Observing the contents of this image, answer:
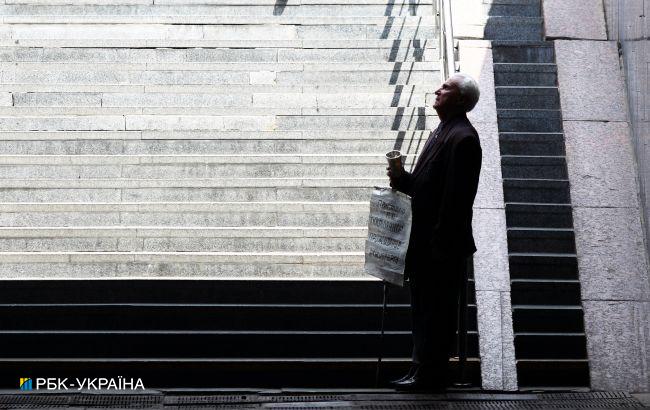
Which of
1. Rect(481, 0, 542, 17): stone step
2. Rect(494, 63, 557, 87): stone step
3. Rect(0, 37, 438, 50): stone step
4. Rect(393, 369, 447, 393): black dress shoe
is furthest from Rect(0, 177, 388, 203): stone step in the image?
Rect(481, 0, 542, 17): stone step

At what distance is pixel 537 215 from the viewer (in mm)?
8172

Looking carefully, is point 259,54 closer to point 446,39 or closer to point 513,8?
point 446,39

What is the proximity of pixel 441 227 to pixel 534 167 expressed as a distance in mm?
3521

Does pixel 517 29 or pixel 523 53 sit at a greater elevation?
pixel 517 29

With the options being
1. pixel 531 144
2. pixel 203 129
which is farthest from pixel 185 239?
pixel 531 144

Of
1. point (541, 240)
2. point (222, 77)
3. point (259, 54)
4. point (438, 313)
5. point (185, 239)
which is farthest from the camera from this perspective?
point (259, 54)

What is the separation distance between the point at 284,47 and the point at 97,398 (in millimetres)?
5909

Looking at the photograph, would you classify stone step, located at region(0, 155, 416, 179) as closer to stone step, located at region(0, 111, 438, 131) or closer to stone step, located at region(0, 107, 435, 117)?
stone step, located at region(0, 111, 438, 131)

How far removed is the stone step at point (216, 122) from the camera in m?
9.29

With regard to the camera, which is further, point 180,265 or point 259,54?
point 259,54

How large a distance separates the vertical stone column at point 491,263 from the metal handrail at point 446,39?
16.0 inches

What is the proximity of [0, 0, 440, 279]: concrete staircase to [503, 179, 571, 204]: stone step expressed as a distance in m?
0.99

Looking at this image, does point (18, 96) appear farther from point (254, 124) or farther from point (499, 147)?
point (499, 147)

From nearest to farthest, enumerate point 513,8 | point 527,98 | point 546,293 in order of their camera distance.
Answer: point 546,293, point 527,98, point 513,8
